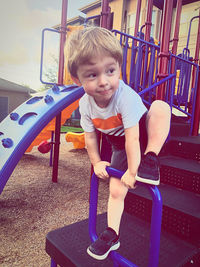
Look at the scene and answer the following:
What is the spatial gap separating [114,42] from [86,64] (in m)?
0.17

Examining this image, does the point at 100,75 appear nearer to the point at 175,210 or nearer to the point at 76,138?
the point at 175,210

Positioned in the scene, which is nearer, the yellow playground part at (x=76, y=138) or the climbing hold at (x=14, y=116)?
the climbing hold at (x=14, y=116)

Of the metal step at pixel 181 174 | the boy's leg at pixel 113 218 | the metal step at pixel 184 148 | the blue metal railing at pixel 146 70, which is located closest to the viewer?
the boy's leg at pixel 113 218

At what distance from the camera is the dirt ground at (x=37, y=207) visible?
1.78 meters

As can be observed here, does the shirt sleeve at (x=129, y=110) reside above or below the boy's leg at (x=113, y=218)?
above

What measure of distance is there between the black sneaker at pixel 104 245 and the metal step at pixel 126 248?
0.28 m

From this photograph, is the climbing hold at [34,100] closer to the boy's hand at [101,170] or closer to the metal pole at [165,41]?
A: the metal pole at [165,41]

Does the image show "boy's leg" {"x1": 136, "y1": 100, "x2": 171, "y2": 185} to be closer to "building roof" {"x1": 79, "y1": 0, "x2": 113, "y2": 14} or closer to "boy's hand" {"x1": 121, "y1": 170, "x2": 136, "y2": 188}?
"boy's hand" {"x1": 121, "y1": 170, "x2": 136, "y2": 188}

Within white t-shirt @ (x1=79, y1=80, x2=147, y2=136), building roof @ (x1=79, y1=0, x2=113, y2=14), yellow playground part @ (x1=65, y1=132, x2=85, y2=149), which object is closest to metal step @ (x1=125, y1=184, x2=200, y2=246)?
white t-shirt @ (x1=79, y1=80, x2=147, y2=136)

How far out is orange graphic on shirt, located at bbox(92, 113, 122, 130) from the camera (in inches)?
45.1

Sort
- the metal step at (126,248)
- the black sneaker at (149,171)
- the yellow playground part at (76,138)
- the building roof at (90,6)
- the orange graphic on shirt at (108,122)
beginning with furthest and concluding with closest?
the building roof at (90,6) < the yellow playground part at (76,138) < the metal step at (126,248) < the orange graphic on shirt at (108,122) < the black sneaker at (149,171)

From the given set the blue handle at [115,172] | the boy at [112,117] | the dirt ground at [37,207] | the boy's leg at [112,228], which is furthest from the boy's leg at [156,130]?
the dirt ground at [37,207]

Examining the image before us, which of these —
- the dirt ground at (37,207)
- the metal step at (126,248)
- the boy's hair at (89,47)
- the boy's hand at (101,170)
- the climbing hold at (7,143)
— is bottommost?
the dirt ground at (37,207)

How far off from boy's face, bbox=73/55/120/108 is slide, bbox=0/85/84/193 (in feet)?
4.33
